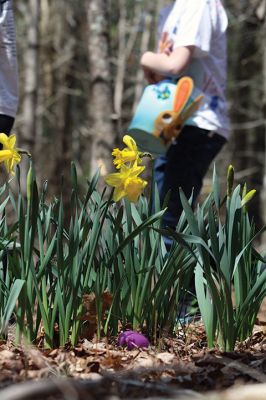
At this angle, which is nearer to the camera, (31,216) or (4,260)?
(31,216)

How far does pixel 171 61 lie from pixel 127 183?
116 cm

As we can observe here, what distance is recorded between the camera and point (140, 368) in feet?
4.88

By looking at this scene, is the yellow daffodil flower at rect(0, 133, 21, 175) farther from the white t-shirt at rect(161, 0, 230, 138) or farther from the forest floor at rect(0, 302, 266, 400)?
the white t-shirt at rect(161, 0, 230, 138)

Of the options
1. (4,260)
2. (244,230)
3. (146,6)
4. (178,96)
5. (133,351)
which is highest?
(146,6)

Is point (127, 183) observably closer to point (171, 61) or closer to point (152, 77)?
point (171, 61)

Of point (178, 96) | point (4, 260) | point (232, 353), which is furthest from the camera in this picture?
point (178, 96)

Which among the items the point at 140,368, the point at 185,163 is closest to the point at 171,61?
the point at 185,163

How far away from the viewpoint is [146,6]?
42.9 feet

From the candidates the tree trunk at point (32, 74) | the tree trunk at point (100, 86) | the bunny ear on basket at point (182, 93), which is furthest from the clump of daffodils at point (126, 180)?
the tree trunk at point (32, 74)

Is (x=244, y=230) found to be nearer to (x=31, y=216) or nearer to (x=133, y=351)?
(x=133, y=351)

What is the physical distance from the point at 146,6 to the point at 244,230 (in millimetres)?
11753

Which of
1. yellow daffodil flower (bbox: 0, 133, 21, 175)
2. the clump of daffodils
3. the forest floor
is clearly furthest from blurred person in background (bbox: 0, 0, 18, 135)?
the forest floor

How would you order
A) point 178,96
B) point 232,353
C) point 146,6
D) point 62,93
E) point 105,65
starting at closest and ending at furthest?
point 232,353, point 178,96, point 105,65, point 62,93, point 146,6

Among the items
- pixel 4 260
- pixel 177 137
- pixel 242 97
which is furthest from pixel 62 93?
pixel 4 260
